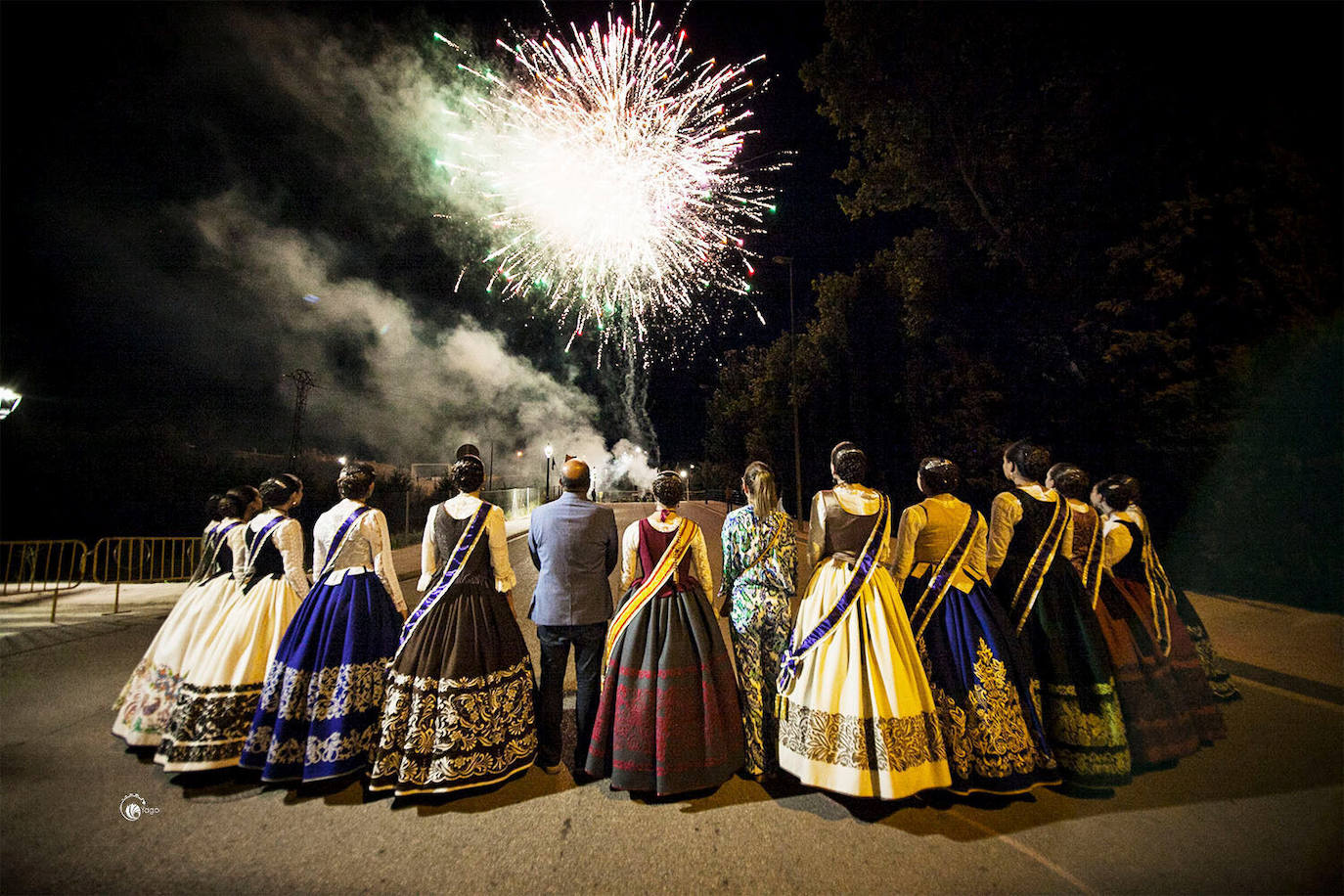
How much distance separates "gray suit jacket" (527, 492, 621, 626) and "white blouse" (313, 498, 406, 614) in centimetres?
91

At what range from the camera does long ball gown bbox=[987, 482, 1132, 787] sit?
3.21m

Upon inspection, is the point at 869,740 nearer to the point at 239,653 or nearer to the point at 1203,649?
the point at 1203,649

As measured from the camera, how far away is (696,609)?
11.2 ft

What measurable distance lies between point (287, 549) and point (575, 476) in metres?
2.05

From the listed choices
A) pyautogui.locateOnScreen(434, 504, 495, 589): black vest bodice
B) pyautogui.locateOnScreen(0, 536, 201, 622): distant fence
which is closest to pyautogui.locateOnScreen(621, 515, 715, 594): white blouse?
pyautogui.locateOnScreen(434, 504, 495, 589): black vest bodice

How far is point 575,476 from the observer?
3691 millimetres

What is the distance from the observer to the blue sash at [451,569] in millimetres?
3422

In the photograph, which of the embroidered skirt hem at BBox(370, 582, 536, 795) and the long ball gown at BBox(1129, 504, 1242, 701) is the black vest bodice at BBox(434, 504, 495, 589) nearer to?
the embroidered skirt hem at BBox(370, 582, 536, 795)

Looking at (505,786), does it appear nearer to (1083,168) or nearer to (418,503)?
(1083,168)

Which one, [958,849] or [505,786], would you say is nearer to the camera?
[958,849]

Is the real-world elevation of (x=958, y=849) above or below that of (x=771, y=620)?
below

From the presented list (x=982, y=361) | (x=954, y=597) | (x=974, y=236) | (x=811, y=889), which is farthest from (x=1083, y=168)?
(x=811, y=889)

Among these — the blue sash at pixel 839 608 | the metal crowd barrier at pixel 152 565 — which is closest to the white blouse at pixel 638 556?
the blue sash at pixel 839 608

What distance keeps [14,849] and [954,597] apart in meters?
5.08
